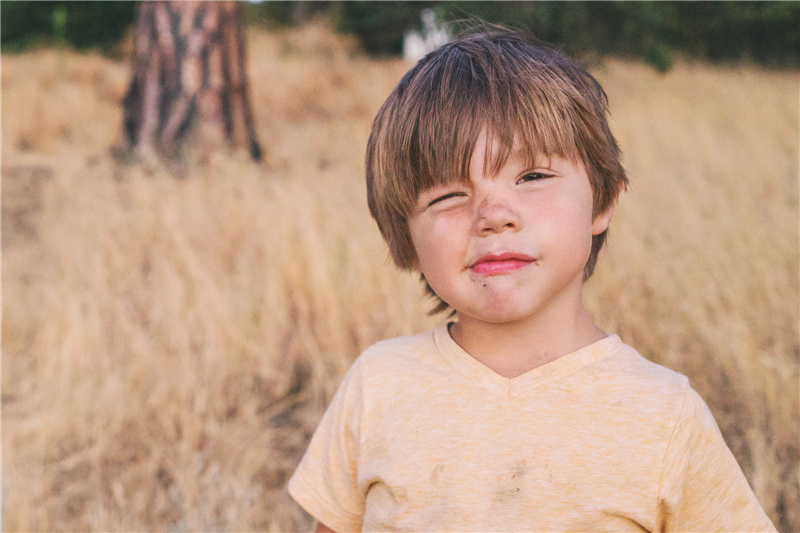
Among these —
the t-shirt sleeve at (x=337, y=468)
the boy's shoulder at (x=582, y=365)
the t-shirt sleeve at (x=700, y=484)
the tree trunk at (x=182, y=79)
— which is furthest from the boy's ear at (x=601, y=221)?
the tree trunk at (x=182, y=79)

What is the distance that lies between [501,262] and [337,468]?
1.93 feet

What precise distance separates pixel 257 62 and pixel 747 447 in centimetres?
765

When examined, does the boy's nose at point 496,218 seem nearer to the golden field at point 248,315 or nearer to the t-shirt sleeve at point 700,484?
the t-shirt sleeve at point 700,484

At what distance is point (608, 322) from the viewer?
2.49 meters

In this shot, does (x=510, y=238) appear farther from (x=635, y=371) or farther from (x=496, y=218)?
(x=635, y=371)

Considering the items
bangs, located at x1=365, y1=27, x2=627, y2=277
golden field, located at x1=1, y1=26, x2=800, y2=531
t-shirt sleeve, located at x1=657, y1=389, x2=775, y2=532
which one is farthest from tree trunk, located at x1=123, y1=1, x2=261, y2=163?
t-shirt sleeve, located at x1=657, y1=389, x2=775, y2=532

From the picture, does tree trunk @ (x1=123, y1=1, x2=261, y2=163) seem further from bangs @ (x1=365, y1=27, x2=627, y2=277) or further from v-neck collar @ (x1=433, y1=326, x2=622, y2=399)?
v-neck collar @ (x1=433, y1=326, x2=622, y2=399)

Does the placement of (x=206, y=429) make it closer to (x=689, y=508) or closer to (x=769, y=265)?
(x=689, y=508)

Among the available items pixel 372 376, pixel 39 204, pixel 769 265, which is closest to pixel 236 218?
pixel 39 204

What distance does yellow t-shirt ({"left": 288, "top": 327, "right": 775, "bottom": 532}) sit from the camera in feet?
3.64

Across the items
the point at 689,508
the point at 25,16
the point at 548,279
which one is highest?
the point at 548,279

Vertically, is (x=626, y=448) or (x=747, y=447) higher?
(x=626, y=448)

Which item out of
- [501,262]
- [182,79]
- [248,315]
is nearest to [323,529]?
[501,262]

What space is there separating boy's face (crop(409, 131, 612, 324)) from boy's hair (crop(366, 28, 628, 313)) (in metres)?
0.03
